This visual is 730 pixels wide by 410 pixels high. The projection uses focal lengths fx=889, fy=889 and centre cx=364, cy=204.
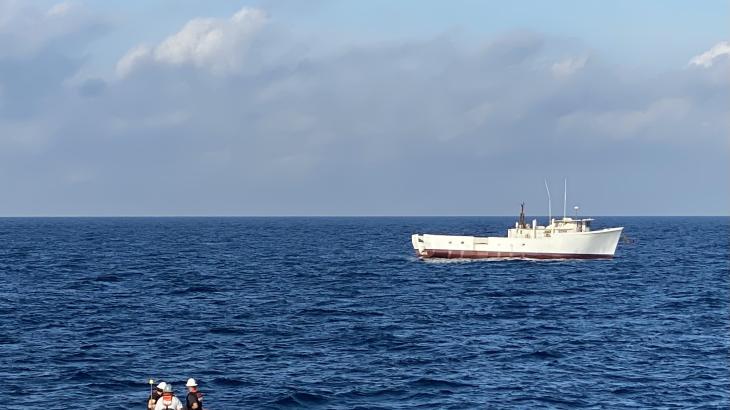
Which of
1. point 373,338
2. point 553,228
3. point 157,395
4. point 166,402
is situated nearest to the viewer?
point 166,402

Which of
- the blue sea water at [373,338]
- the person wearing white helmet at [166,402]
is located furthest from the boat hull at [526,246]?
the person wearing white helmet at [166,402]

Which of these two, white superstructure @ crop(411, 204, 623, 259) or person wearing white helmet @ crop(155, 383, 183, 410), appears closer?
person wearing white helmet @ crop(155, 383, 183, 410)

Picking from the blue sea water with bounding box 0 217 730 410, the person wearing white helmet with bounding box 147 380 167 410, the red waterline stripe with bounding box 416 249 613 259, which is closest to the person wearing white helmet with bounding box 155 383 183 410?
the person wearing white helmet with bounding box 147 380 167 410

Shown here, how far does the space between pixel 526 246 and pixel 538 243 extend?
150 cm

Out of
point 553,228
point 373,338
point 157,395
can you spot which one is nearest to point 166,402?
point 157,395

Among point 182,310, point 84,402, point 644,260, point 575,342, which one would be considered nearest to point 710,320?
point 575,342

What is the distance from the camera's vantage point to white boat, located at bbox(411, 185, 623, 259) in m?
103

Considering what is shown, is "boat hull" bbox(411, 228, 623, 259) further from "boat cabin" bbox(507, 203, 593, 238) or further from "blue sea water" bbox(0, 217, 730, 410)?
"blue sea water" bbox(0, 217, 730, 410)

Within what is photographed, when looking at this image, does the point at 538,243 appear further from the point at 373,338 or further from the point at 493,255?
the point at 373,338

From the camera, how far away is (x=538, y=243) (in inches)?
4099

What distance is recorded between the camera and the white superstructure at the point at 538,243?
339 ft

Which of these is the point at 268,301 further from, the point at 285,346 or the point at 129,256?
the point at 129,256

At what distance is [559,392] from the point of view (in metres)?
38.6

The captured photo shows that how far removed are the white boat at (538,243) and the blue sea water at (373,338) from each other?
707cm
